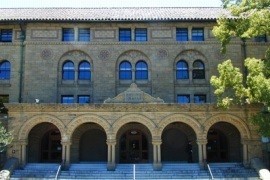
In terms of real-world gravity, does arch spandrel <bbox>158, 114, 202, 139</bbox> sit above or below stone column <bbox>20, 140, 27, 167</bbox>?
above

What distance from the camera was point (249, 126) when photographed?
26.5 m

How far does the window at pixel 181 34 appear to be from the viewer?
32.0 metres

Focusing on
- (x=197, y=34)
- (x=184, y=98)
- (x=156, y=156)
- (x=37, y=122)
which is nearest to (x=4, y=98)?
(x=37, y=122)

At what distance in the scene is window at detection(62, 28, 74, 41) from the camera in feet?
105

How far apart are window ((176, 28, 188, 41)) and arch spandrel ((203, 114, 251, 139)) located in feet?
27.2

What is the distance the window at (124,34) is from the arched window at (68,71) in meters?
Result: 4.72

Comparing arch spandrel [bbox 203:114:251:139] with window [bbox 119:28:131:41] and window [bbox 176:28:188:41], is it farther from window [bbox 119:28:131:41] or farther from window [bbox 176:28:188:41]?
window [bbox 119:28:131:41]

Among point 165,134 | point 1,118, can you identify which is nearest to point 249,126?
point 165,134

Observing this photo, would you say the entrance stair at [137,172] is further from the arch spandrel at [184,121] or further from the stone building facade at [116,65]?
the stone building facade at [116,65]

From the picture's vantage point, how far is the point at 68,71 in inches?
1256

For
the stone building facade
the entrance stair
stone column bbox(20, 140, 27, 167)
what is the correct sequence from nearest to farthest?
the entrance stair → stone column bbox(20, 140, 27, 167) → the stone building facade

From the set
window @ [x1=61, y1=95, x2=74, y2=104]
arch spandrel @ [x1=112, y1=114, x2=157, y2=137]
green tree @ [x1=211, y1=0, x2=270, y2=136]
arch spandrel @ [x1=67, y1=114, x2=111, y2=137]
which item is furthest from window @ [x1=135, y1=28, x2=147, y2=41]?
green tree @ [x1=211, y1=0, x2=270, y2=136]

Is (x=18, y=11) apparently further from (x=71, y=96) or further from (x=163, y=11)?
(x=163, y=11)

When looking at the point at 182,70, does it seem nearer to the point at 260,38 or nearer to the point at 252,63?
the point at 260,38
